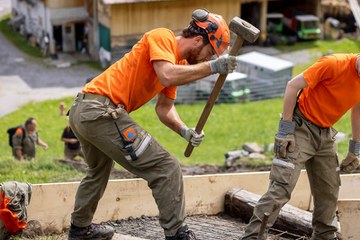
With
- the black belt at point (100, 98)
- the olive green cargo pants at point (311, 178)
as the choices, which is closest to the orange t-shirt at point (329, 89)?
the olive green cargo pants at point (311, 178)

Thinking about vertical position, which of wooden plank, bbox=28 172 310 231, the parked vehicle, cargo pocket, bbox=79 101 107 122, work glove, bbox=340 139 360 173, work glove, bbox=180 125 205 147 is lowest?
the parked vehicle

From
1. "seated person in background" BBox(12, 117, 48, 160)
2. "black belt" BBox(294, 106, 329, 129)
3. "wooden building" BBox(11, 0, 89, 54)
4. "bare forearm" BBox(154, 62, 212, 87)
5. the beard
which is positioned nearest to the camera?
"bare forearm" BBox(154, 62, 212, 87)

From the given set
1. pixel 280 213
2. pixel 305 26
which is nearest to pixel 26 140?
pixel 280 213

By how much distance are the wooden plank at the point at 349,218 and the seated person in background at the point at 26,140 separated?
8856mm

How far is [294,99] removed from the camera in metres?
7.93

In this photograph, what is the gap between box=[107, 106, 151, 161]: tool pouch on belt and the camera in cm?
744

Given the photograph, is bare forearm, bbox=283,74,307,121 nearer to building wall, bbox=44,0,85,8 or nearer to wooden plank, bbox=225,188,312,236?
wooden plank, bbox=225,188,312,236

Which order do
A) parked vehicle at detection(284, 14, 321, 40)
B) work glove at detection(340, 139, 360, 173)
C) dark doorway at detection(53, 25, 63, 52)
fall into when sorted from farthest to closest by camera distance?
parked vehicle at detection(284, 14, 321, 40)
dark doorway at detection(53, 25, 63, 52)
work glove at detection(340, 139, 360, 173)

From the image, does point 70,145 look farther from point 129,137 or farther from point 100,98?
point 129,137

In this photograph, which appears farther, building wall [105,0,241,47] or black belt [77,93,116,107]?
building wall [105,0,241,47]

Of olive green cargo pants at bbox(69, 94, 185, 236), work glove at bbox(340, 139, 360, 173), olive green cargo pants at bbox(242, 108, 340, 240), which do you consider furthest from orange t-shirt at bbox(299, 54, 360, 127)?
olive green cargo pants at bbox(69, 94, 185, 236)

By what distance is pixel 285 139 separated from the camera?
26.3 feet

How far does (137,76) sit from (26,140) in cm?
946

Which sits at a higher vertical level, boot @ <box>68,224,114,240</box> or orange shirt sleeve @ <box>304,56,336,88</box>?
orange shirt sleeve @ <box>304,56,336,88</box>
